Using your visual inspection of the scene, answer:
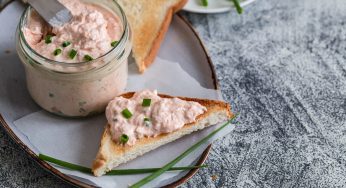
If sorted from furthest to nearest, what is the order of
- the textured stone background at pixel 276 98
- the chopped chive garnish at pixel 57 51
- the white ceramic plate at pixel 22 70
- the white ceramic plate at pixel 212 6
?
the white ceramic plate at pixel 212 6 < the textured stone background at pixel 276 98 < the white ceramic plate at pixel 22 70 < the chopped chive garnish at pixel 57 51

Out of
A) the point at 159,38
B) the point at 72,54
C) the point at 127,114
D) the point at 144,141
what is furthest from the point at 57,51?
the point at 159,38

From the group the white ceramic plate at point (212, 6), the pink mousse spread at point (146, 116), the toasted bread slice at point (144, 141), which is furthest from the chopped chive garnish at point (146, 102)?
the white ceramic plate at point (212, 6)

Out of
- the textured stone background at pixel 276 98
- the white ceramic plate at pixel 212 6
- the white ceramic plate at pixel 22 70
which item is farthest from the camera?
the white ceramic plate at pixel 212 6

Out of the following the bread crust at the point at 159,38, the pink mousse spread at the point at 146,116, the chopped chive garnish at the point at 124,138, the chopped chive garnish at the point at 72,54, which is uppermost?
the chopped chive garnish at the point at 72,54

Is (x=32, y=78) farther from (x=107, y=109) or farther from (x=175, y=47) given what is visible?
(x=175, y=47)

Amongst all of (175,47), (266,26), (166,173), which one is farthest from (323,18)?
(166,173)

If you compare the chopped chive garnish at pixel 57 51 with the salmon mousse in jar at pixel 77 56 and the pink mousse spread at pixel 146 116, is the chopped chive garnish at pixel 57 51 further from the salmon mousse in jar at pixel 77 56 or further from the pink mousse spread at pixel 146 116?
the pink mousse spread at pixel 146 116

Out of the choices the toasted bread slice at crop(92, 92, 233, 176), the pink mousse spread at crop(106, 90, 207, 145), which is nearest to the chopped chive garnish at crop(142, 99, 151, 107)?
the pink mousse spread at crop(106, 90, 207, 145)

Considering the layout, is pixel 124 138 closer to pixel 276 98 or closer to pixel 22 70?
pixel 22 70
